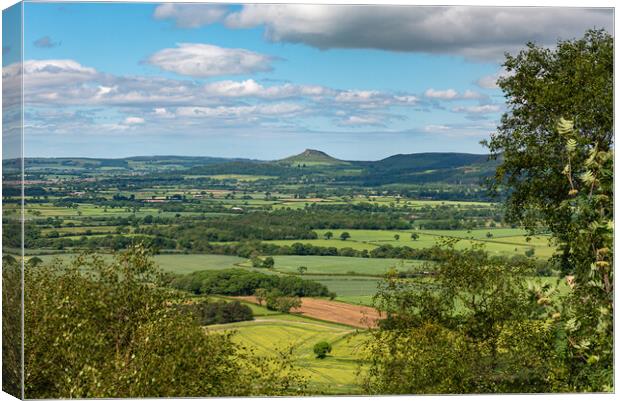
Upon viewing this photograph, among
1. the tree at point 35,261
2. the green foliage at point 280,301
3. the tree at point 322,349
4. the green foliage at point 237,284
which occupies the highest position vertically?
the tree at point 35,261

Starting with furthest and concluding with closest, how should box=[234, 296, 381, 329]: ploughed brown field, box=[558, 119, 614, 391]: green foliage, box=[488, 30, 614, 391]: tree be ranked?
box=[234, 296, 381, 329]: ploughed brown field
box=[488, 30, 614, 391]: tree
box=[558, 119, 614, 391]: green foliage

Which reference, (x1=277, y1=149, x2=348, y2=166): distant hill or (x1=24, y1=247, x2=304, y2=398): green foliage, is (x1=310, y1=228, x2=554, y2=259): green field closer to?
(x1=277, y1=149, x2=348, y2=166): distant hill

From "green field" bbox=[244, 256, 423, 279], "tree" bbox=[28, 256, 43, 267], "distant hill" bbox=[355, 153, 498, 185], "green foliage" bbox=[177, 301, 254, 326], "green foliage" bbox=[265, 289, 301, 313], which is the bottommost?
"green foliage" bbox=[177, 301, 254, 326]

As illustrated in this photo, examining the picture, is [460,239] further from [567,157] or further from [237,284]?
[237,284]

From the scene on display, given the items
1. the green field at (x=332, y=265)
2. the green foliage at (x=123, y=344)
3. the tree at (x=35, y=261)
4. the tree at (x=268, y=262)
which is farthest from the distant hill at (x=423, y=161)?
the tree at (x=35, y=261)

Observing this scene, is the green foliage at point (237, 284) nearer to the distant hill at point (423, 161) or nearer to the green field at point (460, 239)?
the green field at point (460, 239)

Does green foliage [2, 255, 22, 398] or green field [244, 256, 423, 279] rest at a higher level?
green field [244, 256, 423, 279]

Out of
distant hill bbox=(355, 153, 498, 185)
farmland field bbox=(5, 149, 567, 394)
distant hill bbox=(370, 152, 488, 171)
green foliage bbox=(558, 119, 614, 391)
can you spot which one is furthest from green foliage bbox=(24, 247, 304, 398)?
green foliage bbox=(558, 119, 614, 391)

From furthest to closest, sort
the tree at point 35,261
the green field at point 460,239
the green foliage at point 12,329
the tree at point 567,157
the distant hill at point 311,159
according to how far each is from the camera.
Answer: the distant hill at point 311,159 < the green field at point 460,239 < the tree at point 567,157 < the tree at point 35,261 < the green foliage at point 12,329

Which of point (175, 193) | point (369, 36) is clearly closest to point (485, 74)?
point (369, 36)
